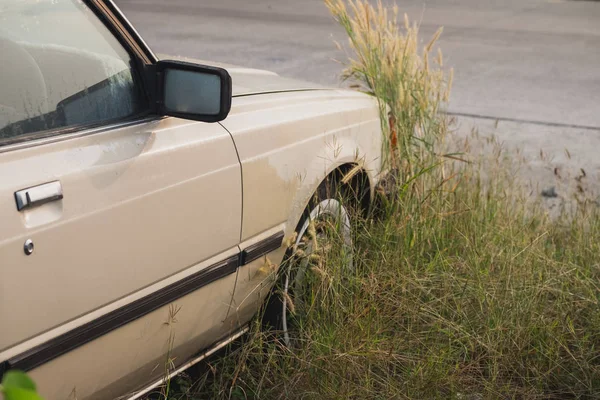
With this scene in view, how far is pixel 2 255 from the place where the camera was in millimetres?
1935

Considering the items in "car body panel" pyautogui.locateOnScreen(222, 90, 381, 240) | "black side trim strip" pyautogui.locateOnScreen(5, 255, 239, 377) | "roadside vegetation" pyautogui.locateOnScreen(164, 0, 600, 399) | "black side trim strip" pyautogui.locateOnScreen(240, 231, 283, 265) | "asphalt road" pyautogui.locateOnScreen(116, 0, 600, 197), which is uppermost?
"car body panel" pyautogui.locateOnScreen(222, 90, 381, 240)

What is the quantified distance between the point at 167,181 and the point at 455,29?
10.9 m

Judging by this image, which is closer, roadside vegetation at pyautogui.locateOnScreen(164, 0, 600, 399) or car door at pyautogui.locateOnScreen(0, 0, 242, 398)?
car door at pyautogui.locateOnScreen(0, 0, 242, 398)

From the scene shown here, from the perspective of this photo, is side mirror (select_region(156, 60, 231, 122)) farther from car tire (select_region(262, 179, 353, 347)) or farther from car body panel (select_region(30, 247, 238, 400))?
car tire (select_region(262, 179, 353, 347))

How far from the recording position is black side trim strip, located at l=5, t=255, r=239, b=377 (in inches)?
81.0

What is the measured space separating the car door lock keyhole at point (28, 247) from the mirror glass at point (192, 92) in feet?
2.04

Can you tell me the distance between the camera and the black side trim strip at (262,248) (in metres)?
2.83

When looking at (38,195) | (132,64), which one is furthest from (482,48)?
(38,195)

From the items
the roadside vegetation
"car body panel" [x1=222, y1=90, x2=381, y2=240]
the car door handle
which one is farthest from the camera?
the roadside vegetation

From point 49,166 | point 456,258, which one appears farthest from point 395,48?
point 49,166

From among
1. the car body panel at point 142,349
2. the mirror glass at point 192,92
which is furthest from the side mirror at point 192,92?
the car body panel at point 142,349

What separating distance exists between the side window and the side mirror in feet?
0.42

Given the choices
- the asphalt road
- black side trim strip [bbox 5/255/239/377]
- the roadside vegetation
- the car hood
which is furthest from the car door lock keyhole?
the asphalt road

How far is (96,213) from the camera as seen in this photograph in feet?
7.16
